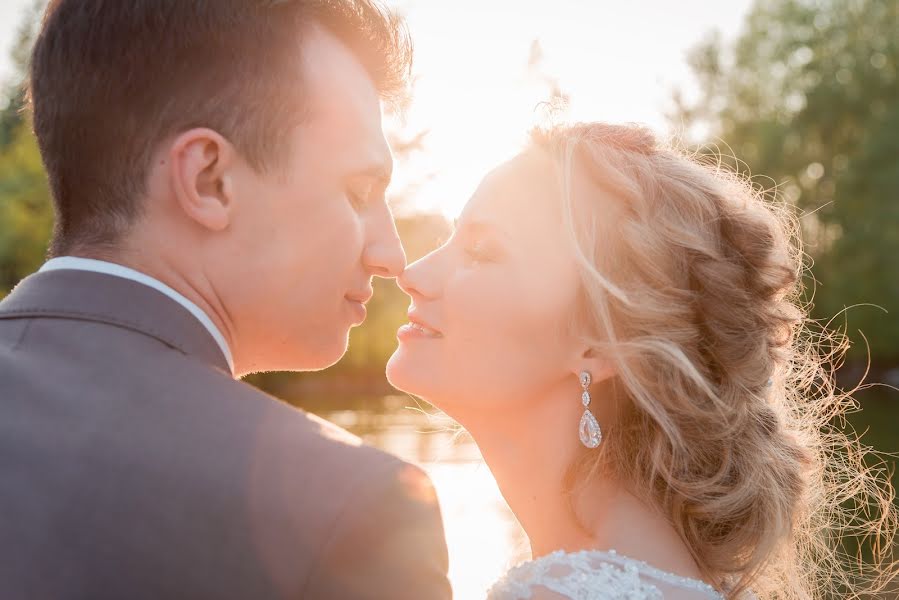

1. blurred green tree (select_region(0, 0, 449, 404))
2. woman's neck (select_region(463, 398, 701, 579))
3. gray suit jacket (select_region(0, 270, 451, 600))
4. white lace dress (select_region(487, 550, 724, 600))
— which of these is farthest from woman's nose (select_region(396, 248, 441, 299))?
blurred green tree (select_region(0, 0, 449, 404))

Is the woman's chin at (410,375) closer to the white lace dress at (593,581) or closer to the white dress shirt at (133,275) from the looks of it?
the white lace dress at (593,581)

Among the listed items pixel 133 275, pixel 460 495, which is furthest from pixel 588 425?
pixel 460 495

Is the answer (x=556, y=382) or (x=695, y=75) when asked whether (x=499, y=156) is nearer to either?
(x=556, y=382)

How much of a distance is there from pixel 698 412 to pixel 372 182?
54.6 inches

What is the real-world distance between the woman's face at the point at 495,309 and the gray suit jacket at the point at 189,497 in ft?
4.98

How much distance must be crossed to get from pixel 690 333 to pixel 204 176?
1772 mm

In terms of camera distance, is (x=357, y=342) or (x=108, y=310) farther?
(x=357, y=342)

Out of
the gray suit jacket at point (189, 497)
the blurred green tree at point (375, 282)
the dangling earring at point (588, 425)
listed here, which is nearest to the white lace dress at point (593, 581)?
the dangling earring at point (588, 425)

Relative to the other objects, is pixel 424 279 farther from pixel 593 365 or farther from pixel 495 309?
pixel 593 365

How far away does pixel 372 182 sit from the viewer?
255cm

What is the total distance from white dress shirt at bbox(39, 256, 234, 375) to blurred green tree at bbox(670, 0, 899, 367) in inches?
1265

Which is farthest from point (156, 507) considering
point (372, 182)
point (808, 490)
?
point (808, 490)

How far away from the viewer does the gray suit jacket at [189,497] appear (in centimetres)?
155

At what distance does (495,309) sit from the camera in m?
3.22
